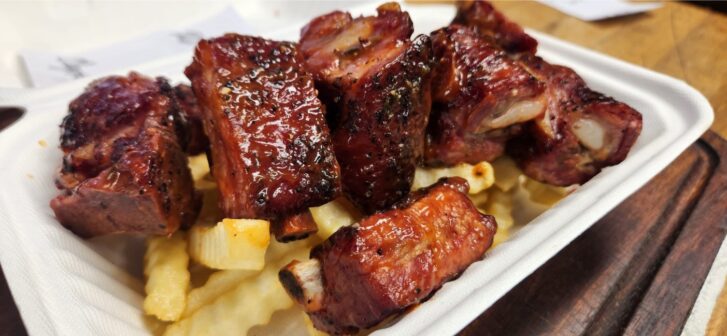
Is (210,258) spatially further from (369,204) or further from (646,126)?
(646,126)

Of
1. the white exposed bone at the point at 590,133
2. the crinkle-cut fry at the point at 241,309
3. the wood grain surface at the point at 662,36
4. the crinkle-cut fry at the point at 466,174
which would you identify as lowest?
the wood grain surface at the point at 662,36

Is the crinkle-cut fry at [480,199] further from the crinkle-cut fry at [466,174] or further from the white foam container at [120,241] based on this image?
the white foam container at [120,241]

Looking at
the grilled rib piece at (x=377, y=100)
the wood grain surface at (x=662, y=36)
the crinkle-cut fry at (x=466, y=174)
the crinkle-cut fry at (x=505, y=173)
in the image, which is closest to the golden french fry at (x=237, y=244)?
the grilled rib piece at (x=377, y=100)

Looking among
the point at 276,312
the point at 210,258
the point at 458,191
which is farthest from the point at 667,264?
the point at 210,258

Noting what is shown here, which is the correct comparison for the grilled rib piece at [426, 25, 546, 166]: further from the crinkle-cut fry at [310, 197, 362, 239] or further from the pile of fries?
the crinkle-cut fry at [310, 197, 362, 239]

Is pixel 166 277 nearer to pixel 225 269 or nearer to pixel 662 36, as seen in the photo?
pixel 225 269

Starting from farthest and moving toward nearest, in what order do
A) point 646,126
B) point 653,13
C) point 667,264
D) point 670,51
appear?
point 653,13
point 670,51
point 646,126
point 667,264
